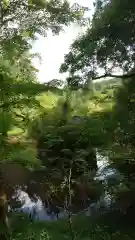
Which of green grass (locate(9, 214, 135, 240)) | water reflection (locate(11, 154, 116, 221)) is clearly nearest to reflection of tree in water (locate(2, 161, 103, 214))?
water reflection (locate(11, 154, 116, 221))

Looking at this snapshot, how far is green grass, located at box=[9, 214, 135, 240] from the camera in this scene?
136 inches

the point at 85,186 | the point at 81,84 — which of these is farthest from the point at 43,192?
the point at 81,84

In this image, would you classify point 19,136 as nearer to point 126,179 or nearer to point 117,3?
point 126,179

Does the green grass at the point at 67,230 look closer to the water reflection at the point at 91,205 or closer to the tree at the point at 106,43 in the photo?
the water reflection at the point at 91,205

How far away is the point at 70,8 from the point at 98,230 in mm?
5298

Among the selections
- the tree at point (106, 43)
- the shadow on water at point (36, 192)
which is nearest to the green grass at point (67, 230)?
the shadow on water at point (36, 192)

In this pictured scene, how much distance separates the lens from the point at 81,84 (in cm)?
570

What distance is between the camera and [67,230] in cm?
498

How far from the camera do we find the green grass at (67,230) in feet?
11.4

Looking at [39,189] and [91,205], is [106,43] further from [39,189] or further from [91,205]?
[91,205]

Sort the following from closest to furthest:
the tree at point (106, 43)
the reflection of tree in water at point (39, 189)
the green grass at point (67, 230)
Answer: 1. the green grass at point (67, 230)
2. the reflection of tree in water at point (39, 189)
3. the tree at point (106, 43)

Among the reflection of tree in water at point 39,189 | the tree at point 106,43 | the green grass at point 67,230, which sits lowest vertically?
the green grass at point 67,230

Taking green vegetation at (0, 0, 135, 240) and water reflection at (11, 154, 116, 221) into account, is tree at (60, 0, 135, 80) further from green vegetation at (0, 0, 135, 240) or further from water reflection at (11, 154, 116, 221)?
water reflection at (11, 154, 116, 221)

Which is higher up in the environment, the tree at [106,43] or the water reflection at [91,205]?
the tree at [106,43]
